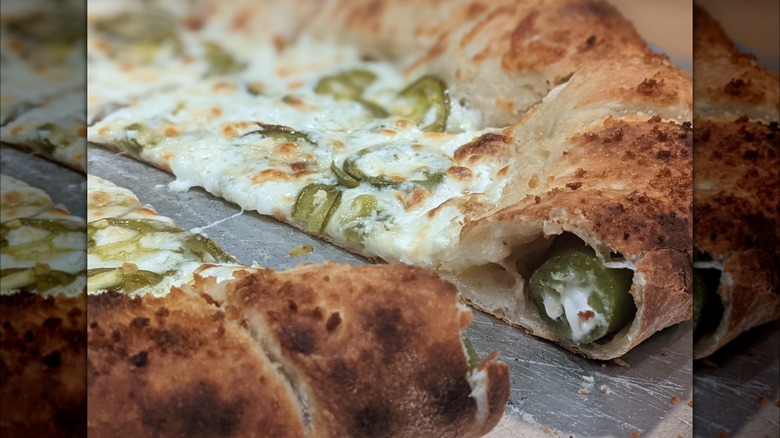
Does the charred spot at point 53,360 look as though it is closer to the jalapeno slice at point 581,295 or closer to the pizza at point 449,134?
the pizza at point 449,134

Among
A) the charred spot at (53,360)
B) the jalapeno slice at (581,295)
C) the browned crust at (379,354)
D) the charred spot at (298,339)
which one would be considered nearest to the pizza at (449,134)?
the jalapeno slice at (581,295)

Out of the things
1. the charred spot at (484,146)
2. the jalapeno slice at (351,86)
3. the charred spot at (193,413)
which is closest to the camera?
the charred spot at (193,413)

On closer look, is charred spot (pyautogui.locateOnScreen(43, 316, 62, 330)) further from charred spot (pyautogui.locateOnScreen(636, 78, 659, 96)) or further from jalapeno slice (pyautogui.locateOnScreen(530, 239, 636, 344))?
charred spot (pyautogui.locateOnScreen(636, 78, 659, 96))

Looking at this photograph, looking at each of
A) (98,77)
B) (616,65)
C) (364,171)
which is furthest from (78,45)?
(616,65)

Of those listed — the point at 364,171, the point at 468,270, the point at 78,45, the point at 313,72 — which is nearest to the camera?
the point at 78,45

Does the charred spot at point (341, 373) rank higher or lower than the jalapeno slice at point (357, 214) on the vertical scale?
lower

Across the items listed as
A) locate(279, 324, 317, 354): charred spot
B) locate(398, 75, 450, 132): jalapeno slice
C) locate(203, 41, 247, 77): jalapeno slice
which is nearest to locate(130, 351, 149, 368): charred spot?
locate(279, 324, 317, 354): charred spot

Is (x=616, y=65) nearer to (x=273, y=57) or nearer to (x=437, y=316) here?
(x=273, y=57)
